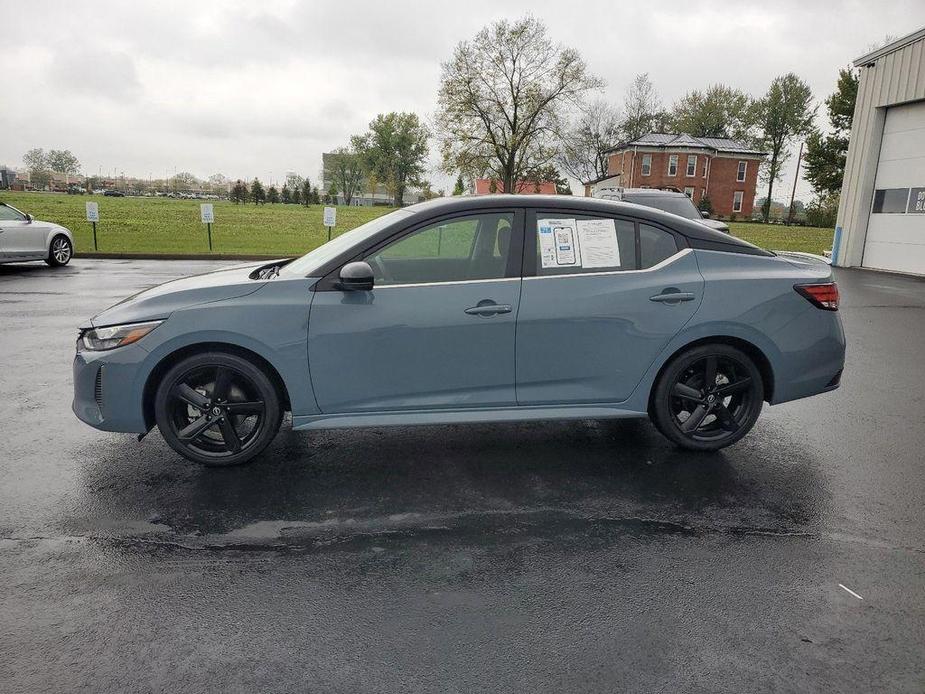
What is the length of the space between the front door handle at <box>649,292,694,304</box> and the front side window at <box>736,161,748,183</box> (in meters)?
73.3

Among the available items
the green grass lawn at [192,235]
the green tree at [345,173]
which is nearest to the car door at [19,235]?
the green grass lawn at [192,235]

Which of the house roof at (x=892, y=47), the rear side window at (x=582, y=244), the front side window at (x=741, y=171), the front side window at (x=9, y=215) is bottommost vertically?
the front side window at (x=9, y=215)

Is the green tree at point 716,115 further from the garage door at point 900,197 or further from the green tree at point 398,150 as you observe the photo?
the garage door at point 900,197

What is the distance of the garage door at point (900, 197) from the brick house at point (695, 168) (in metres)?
46.1

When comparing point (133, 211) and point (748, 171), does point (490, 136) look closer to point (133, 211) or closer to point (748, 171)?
point (133, 211)

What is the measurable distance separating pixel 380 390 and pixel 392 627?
1690 mm

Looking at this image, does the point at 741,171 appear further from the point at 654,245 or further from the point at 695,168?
the point at 654,245

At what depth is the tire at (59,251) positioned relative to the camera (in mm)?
16109

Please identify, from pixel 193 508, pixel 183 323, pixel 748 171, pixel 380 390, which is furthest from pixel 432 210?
pixel 748 171

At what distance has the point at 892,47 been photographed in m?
18.8

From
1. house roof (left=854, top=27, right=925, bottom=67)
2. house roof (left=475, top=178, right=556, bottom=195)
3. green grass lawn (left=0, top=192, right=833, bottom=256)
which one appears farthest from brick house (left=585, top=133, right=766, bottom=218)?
house roof (left=854, top=27, right=925, bottom=67)

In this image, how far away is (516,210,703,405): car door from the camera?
164 inches

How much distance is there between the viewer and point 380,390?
411 centimetres

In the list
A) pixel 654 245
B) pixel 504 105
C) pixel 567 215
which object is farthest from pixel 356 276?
pixel 504 105
